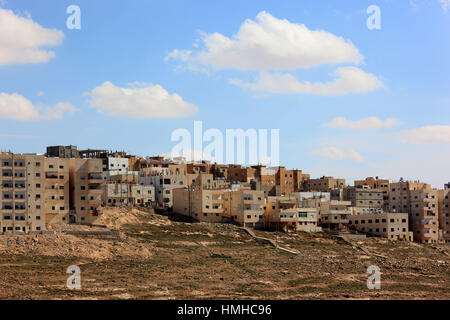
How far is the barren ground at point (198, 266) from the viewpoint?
7000 cm

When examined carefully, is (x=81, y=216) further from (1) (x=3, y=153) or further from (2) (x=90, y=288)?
(2) (x=90, y=288)

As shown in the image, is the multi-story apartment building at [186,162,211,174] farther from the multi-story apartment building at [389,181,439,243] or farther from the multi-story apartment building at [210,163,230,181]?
the multi-story apartment building at [389,181,439,243]

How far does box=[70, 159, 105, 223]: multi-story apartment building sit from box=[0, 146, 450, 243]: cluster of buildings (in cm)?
13

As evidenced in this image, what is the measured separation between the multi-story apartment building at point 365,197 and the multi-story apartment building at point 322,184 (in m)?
13.8

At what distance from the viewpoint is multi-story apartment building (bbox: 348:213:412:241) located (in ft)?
371

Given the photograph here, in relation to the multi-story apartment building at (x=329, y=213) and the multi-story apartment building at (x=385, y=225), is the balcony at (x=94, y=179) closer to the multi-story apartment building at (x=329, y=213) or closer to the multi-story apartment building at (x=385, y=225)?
the multi-story apartment building at (x=329, y=213)

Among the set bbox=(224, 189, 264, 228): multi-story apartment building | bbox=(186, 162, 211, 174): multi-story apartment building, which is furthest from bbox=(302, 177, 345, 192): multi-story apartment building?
bbox=(224, 189, 264, 228): multi-story apartment building

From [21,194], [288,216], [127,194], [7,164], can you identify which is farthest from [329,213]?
[7,164]

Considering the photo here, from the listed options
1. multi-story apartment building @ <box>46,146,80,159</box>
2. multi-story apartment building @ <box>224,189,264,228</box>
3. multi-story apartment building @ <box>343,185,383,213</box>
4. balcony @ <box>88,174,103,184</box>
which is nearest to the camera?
balcony @ <box>88,174,103,184</box>

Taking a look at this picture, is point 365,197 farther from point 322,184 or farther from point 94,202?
point 94,202

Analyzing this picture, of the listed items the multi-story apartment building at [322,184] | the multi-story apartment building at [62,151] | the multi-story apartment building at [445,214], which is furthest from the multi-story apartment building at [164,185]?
the multi-story apartment building at [445,214]

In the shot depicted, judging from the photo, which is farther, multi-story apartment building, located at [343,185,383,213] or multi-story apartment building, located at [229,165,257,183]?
multi-story apartment building, located at [229,165,257,183]

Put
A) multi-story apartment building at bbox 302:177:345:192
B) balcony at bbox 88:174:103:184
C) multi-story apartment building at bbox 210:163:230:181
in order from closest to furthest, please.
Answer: balcony at bbox 88:174:103:184 < multi-story apartment building at bbox 210:163:230:181 < multi-story apartment building at bbox 302:177:345:192

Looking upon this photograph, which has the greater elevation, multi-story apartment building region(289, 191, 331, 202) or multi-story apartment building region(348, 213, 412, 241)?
multi-story apartment building region(289, 191, 331, 202)
